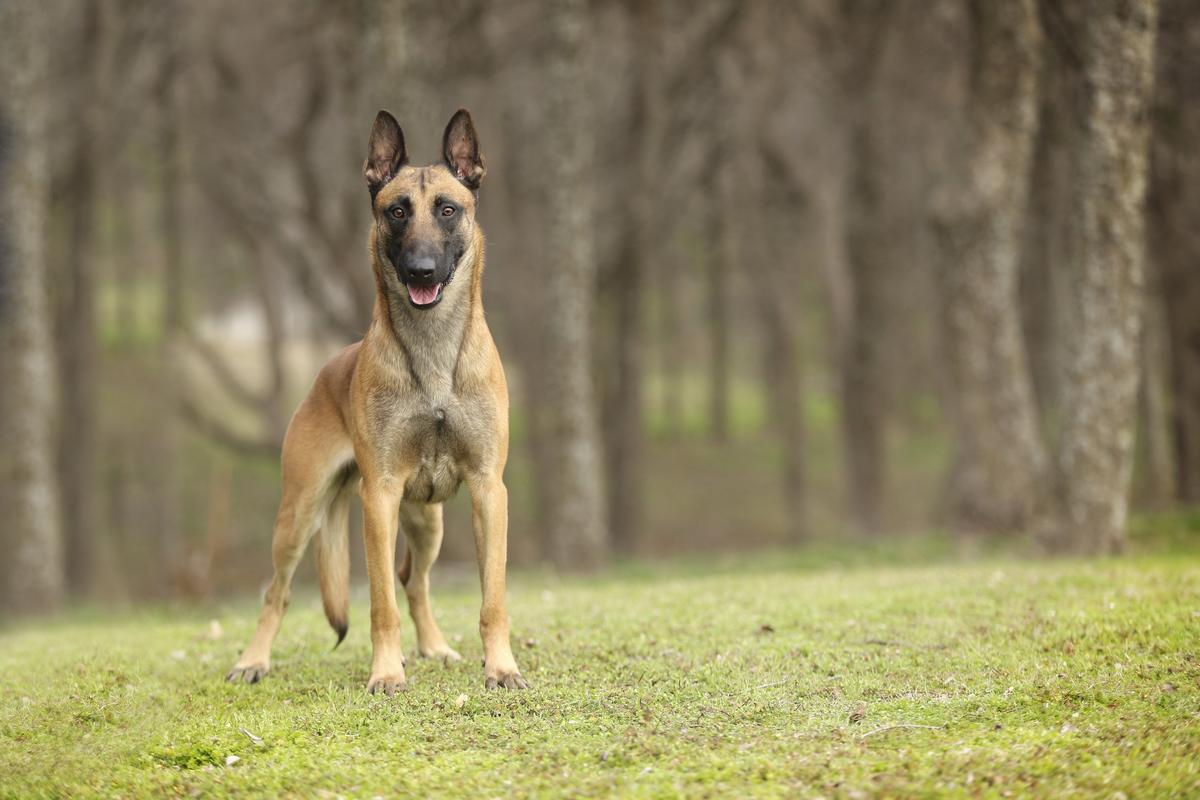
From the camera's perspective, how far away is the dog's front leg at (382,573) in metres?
6.31

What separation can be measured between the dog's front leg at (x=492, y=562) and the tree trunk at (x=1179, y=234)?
11.8m

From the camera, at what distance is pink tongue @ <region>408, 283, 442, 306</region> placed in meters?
6.20

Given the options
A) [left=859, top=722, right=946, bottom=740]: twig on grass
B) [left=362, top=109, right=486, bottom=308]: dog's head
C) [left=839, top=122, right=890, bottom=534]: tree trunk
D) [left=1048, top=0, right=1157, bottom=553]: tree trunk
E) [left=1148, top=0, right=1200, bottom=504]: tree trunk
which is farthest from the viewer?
[left=839, top=122, right=890, bottom=534]: tree trunk

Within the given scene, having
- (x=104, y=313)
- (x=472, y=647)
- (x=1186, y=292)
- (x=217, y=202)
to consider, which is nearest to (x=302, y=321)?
(x=104, y=313)

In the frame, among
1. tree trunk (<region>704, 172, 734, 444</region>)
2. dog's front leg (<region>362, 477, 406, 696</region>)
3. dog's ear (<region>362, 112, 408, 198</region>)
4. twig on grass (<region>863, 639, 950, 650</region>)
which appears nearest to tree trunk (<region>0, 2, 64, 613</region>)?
dog's ear (<region>362, 112, 408, 198</region>)

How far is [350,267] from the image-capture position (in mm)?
18344

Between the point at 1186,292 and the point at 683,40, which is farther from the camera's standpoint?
the point at 683,40

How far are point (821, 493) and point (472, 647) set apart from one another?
2352cm

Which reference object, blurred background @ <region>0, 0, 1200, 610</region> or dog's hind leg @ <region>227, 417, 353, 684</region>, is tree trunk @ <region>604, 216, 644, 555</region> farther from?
dog's hind leg @ <region>227, 417, 353, 684</region>

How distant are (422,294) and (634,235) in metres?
14.1

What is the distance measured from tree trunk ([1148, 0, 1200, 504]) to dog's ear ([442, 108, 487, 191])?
11081 mm

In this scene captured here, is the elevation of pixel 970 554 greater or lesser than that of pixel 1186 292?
lesser

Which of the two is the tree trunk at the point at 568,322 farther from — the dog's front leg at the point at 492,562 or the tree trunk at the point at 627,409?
the dog's front leg at the point at 492,562

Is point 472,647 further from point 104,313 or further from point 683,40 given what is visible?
point 104,313
